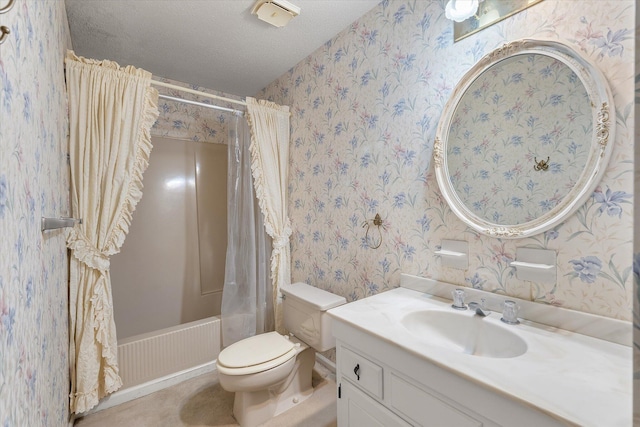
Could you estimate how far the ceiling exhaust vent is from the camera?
151 cm

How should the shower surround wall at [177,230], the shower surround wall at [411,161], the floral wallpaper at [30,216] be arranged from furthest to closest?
the shower surround wall at [177,230] → the shower surround wall at [411,161] → the floral wallpaper at [30,216]

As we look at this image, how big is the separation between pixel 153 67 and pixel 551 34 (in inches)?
102

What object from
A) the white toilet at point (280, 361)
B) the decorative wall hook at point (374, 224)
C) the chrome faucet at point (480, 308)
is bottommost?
the white toilet at point (280, 361)

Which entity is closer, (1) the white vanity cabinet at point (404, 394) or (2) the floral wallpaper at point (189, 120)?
(1) the white vanity cabinet at point (404, 394)

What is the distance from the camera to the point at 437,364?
76 cm

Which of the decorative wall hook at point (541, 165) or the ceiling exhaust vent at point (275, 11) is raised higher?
the ceiling exhaust vent at point (275, 11)

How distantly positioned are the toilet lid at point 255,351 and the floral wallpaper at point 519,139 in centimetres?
128

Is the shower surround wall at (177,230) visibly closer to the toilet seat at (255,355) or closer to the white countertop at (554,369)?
the toilet seat at (255,355)

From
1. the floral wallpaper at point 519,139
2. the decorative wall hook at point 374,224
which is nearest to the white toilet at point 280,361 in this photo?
the decorative wall hook at point 374,224

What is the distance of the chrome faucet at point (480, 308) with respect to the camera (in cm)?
106

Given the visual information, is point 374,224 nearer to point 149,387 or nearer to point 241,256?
point 241,256

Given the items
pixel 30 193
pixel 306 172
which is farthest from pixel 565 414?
pixel 306 172

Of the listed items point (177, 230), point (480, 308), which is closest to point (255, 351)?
point (480, 308)

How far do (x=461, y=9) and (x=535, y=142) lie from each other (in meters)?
0.62
